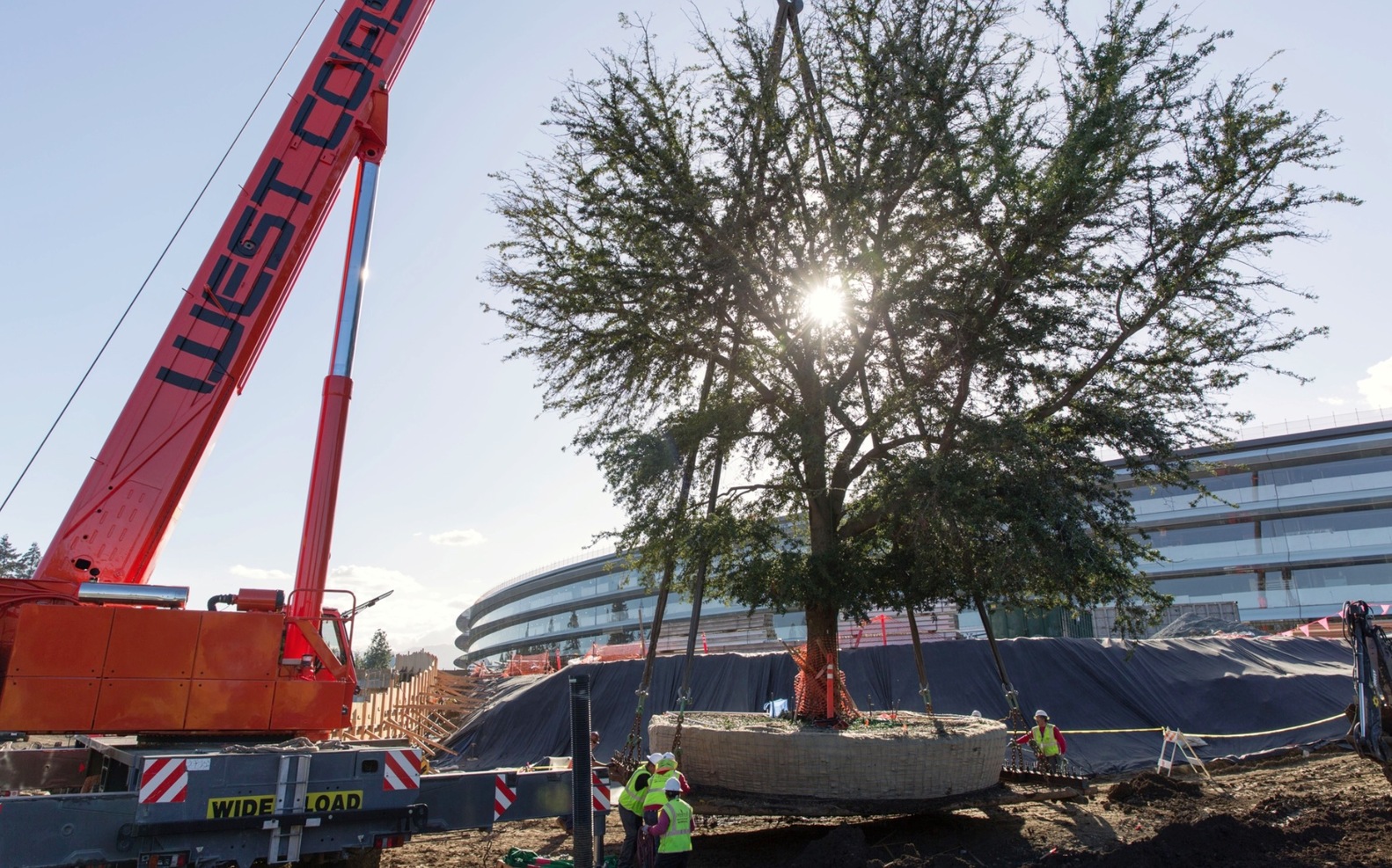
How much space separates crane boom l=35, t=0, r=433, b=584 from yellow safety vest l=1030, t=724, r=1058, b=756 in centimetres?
1158

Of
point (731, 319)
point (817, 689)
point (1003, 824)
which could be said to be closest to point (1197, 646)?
point (1003, 824)

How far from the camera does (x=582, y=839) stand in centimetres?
746

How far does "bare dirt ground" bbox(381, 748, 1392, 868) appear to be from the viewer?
359 inches

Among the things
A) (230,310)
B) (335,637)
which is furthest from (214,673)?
(230,310)

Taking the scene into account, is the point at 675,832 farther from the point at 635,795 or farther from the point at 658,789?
the point at 635,795

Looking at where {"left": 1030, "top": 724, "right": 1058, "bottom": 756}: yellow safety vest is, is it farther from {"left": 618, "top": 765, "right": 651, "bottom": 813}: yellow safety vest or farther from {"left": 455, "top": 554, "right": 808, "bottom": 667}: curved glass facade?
{"left": 455, "top": 554, "right": 808, "bottom": 667}: curved glass facade

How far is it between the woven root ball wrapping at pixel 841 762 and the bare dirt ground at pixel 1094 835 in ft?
1.80

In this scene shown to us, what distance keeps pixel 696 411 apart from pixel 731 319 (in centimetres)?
177

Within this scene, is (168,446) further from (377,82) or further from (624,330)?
(624,330)

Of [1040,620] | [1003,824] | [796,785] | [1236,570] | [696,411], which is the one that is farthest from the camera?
[1236,570]

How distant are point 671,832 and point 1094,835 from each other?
6.44 m

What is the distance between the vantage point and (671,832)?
8.23 m

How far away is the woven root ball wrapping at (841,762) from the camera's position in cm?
1020

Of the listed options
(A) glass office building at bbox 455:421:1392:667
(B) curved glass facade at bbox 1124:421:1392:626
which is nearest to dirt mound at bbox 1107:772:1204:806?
(A) glass office building at bbox 455:421:1392:667
